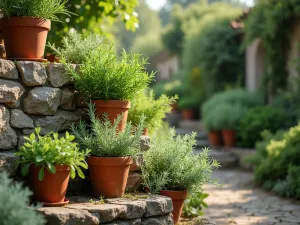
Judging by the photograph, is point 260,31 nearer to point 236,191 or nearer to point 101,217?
point 236,191

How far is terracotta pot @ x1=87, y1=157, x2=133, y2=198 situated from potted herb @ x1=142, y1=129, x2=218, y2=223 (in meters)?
0.35

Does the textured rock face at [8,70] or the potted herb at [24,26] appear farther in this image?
the potted herb at [24,26]

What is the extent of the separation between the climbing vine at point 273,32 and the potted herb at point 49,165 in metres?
7.72

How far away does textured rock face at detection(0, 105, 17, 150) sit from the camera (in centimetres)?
413

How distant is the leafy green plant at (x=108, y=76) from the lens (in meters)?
4.49

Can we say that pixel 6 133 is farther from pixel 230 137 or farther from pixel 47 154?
pixel 230 137

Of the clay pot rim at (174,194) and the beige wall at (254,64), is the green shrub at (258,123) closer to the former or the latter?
the beige wall at (254,64)

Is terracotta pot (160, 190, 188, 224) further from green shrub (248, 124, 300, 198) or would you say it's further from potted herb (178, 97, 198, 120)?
potted herb (178, 97, 198, 120)

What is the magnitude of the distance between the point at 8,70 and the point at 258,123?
6947 millimetres

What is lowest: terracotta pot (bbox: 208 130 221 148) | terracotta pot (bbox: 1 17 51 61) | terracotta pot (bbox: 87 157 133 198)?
terracotta pot (bbox: 87 157 133 198)

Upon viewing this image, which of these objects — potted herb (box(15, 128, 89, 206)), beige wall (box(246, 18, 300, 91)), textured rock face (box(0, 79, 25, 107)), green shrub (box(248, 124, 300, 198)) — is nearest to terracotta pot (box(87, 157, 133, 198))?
potted herb (box(15, 128, 89, 206))

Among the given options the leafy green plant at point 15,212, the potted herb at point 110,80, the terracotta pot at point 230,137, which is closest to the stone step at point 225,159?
the terracotta pot at point 230,137

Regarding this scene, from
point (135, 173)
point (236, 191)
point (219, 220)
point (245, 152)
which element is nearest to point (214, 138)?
point (245, 152)

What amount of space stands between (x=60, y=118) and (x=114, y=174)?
69 centimetres
